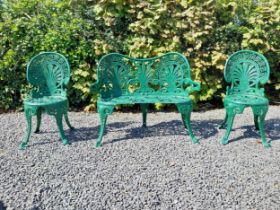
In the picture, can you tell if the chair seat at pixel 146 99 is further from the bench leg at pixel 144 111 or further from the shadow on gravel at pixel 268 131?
the shadow on gravel at pixel 268 131

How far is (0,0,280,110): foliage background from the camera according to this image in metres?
5.20

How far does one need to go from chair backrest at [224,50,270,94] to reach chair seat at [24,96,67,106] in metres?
1.87

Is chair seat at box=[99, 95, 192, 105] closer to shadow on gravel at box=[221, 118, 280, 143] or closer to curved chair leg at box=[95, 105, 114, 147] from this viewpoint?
curved chair leg at box=[95, 105, 114, 147]

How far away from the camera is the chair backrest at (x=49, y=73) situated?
429cm

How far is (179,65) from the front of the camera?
4.30 metres

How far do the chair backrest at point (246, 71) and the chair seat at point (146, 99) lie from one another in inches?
24.6

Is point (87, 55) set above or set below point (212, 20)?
below

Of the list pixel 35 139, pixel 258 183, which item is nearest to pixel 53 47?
pixel 35 139

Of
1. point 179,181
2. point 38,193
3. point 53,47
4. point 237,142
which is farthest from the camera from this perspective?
point 53,47

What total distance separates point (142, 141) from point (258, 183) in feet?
4.66

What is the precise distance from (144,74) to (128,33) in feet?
4.11

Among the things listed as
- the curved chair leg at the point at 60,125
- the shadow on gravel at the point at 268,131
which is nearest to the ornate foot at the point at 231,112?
the shadow on gravel at the point at 268,131

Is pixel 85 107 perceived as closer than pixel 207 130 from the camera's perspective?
No

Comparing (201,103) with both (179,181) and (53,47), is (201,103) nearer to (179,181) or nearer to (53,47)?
(53,47)
